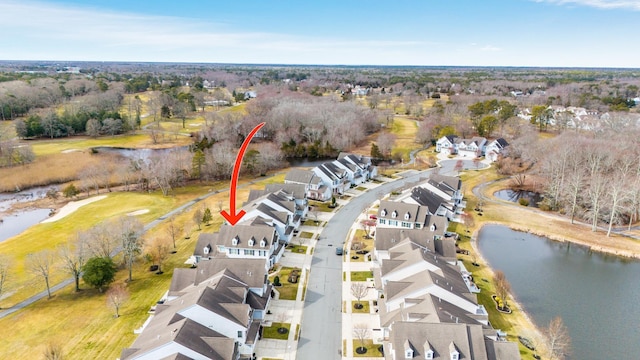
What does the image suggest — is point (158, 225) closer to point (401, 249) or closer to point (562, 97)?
point (401, 249)

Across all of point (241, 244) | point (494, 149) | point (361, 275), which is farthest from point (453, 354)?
point (494, 149)

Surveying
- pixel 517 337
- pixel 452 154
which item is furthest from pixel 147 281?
pixel 452 154

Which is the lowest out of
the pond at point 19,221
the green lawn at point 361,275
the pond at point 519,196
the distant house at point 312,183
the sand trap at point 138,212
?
the pond at point 19,221

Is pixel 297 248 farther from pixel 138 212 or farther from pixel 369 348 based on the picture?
pixel 138 212

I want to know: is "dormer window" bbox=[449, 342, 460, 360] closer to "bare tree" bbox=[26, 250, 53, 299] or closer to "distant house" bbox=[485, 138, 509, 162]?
"bare tree" bbox=[26, 250, 53, 299]

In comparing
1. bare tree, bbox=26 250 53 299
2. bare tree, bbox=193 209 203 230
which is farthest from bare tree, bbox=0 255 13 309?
bare tree, bbox=193 209 203 230

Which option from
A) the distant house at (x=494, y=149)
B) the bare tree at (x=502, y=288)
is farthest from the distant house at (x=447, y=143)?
the bare tree at (x=502, y=288)

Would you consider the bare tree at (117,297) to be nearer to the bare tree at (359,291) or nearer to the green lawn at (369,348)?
the green lawn at (369,348)
